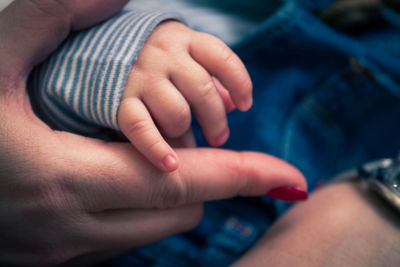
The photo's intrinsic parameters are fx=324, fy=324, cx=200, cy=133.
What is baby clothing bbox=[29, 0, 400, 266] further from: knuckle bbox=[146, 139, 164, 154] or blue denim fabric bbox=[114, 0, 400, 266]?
knuckle bbox=[146, 139, 164, 154]

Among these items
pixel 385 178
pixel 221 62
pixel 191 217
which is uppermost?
pixel 221 62

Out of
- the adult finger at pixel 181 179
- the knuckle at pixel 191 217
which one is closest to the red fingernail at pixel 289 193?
the adult finger at pixel 181 179

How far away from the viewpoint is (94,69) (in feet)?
1.26

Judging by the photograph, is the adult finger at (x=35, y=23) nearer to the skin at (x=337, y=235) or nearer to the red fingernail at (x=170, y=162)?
the red fingernail at (x=170, y=162)

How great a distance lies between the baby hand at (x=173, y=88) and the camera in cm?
36

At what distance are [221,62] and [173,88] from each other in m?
0.06

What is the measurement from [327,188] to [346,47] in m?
0.25

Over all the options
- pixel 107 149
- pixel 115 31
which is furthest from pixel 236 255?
pixel 115 31

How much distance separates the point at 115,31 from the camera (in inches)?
15.6

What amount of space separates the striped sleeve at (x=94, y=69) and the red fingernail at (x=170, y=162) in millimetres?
74

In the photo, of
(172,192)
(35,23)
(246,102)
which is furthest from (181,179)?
(35,23)

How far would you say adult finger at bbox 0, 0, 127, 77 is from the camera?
0.37m

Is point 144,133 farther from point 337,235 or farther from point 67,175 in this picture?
point 337,235

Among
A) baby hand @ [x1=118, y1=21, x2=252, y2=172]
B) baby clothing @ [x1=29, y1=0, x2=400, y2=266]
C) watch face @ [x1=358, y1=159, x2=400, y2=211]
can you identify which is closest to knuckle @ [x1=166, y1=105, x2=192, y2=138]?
baby hand @ [x1=118, y1=21, x2=252, y2=172]
